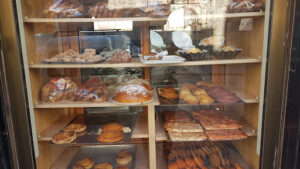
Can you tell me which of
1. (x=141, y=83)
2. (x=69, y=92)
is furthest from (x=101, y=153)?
(x=141, y=83)

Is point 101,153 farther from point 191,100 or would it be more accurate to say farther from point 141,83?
point 191,100

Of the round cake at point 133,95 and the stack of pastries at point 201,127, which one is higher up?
the round cake at point 133,95

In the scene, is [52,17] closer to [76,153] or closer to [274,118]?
[76,153]

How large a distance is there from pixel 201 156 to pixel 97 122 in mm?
986

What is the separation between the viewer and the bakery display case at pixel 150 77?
161cm

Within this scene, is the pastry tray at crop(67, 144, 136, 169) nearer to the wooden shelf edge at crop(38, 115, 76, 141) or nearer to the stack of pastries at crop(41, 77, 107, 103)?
the wooden shelf edge at crop(38, 115, 76, 141)

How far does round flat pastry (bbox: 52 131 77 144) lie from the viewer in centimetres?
164

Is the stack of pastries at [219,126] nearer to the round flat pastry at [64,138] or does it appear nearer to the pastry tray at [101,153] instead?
the pastry tray at [101,153]

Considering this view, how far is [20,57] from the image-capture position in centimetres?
143

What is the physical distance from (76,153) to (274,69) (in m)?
1.84

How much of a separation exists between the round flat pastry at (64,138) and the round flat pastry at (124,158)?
0.43 meters

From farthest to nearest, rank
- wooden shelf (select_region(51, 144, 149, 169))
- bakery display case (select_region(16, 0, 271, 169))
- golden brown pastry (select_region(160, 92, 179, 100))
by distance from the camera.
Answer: wooden shelf (select_region(51, 144, 149, 169)) < golden brown pastry (select_region(160, 92, 179, 100)) < bakery display case (select_region(16, 0, 271, 169))

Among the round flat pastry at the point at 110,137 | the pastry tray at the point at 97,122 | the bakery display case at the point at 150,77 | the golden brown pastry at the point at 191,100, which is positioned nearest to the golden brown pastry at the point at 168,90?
the bakery display case at the point at 150,77

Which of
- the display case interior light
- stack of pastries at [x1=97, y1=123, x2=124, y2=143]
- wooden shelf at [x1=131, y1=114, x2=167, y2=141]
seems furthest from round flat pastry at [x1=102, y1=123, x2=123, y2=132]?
the display case interior light
